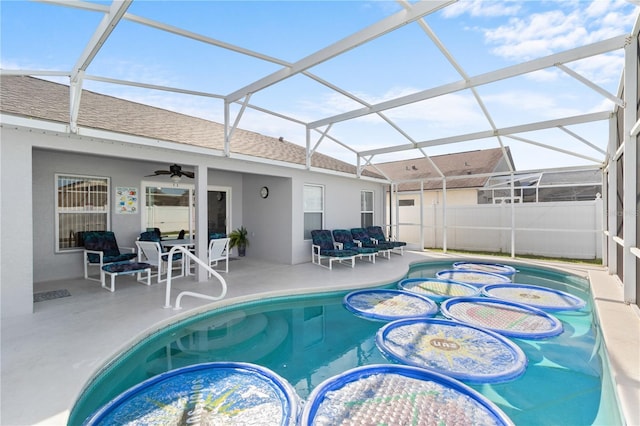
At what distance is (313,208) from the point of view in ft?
34.0

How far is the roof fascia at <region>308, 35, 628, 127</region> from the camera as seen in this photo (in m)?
4.85

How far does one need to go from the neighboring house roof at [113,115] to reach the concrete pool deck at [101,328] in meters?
3.11

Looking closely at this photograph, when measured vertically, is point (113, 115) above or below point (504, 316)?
above

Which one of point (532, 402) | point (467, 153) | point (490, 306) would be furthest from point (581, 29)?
point (467, 153)

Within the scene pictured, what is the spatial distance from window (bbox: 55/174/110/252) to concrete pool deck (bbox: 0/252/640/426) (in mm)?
1069

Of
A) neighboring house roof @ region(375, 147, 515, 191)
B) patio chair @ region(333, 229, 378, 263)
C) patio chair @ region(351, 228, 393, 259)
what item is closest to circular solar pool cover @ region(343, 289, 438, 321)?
patio chair @ region(333, 229, 378, 263)

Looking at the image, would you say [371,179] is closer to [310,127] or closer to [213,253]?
[310,127]

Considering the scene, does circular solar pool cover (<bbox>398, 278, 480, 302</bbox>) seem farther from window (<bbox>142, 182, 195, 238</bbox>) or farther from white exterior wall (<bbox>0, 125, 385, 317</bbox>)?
window (<bbox>142, 182, 195, 238</bbox>)

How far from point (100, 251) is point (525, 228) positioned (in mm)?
12682

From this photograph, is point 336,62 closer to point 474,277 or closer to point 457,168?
point 474,277

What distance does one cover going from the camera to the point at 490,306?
611 cm

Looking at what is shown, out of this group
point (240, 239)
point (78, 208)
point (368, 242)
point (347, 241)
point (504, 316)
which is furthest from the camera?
point (368, 242)

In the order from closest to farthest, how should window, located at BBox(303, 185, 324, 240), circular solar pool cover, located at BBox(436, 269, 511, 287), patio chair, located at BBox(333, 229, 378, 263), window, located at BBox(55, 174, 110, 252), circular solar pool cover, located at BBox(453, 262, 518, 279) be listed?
window, located at BBox(55, 174, 110, 252), circular solar pool cover, located at BBox(436, 269, 511, 287), circular solar pool cover, located at BBox(453, 262, 518, 279), patio chair, located at BBox(333, 229, 378, 263), window, located at BBox(303, 185, 324, 240)

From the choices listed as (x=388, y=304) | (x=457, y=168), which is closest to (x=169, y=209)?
(x=388, y=304)
